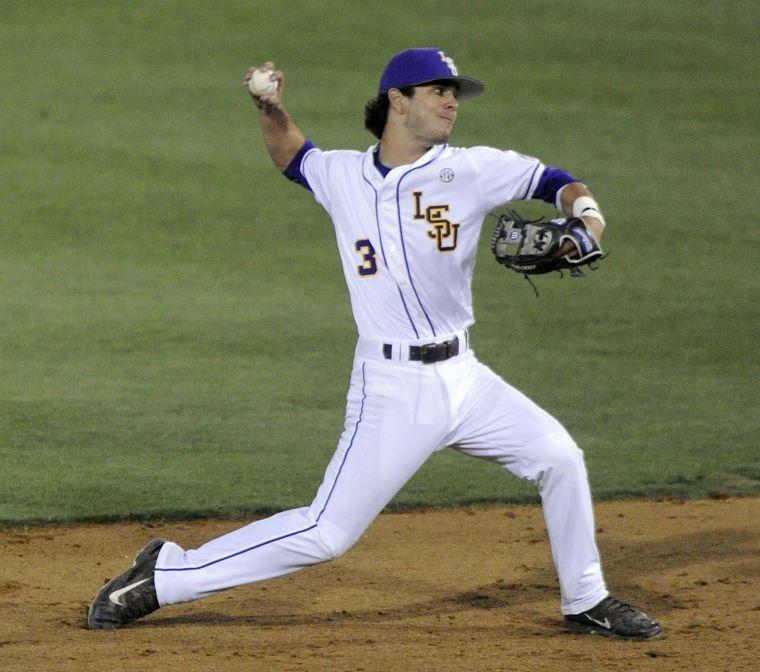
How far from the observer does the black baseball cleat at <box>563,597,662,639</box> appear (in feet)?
15.6

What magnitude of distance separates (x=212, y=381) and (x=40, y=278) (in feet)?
9.25

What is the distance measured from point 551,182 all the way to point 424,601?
1680 mm

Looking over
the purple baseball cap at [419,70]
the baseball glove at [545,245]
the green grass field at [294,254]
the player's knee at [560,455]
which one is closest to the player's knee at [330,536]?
the player's knee at [560,455]

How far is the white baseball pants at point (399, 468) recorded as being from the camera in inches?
181

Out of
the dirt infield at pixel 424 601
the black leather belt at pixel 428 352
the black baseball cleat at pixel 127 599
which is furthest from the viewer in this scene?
the black baseball cleat at pixel 127 599

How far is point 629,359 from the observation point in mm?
9195

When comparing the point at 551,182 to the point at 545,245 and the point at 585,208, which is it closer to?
the point at 585,208

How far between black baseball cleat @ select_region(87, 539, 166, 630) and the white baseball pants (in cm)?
6

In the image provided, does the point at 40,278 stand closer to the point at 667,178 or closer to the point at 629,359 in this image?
the point at 629,359

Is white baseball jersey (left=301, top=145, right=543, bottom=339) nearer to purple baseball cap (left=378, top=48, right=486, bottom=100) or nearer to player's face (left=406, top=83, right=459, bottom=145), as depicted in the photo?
player's face (left=406, top=83, right=459, bottom=145)

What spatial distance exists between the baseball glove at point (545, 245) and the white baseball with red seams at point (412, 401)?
0.18 meters

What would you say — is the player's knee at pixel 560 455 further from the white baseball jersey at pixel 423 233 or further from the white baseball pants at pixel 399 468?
the white baseball jersey at pixel 423 233

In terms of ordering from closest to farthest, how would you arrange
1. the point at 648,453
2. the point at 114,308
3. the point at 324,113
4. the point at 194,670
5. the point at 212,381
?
the point at 194,670 < the point at 648,453 < the point at 212,381 < the point at 114,308 < the point at 324,113

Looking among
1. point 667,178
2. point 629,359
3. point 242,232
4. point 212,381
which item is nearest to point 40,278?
point 242,232
